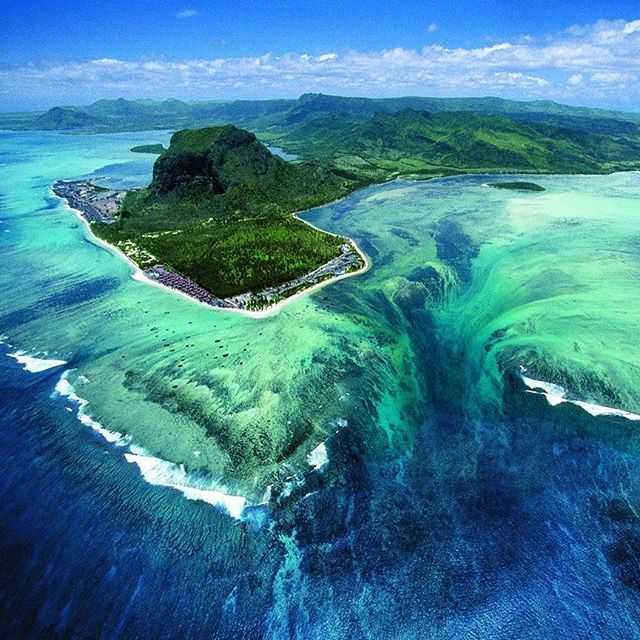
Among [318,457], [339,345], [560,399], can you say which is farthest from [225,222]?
[560,399]

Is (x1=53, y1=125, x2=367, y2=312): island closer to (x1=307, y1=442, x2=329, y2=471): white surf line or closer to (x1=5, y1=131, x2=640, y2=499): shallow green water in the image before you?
(x1=5, y1=131, x2=640, y2=499): shallow green water

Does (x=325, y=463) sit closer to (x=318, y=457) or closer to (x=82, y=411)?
(x=318, y=457)

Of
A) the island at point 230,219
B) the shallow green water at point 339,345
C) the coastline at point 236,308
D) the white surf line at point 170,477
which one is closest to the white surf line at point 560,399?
the shallow green water at point 339,345

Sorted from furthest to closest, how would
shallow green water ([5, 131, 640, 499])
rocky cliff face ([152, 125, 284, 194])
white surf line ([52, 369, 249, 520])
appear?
rocky cliff face ([152, 125, 284, 194])
shallow green water ([5, 131, 640, 499])
white surf line ([52, 369, 249, 520])

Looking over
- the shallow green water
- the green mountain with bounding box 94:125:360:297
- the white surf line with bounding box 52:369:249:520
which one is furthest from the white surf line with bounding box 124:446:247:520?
the green mountain with bounding box 94:125:360:297

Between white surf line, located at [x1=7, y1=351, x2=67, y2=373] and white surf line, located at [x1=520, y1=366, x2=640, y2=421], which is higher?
white surf line, located at [x1=7, y1=351, x2=67, y2=373]
